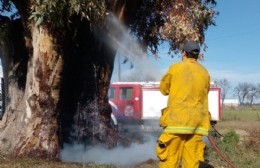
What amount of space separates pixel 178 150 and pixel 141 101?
2089cm

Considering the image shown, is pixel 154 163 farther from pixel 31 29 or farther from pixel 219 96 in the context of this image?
pixel 219 96

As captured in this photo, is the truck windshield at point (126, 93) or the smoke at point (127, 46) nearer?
the smoke at point (127, 46)

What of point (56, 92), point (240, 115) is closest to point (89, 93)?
point (56, 92)

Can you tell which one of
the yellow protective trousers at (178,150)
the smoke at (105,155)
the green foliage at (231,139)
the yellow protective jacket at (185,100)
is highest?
the yellow protective jacket at (185,100)

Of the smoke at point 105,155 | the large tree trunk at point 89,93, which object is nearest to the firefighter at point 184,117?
the smoke at point 105,155

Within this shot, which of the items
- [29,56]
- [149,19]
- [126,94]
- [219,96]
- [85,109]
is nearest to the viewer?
[29,56]

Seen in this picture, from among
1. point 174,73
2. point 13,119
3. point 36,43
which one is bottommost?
point 13,119

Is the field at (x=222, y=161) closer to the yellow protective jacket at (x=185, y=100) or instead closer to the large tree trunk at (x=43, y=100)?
the large tree trunk at (x=43, y=100)

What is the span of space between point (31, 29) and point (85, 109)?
246 cm

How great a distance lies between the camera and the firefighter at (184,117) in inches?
245

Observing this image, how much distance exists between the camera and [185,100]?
20.4ft

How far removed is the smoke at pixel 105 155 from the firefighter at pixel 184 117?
3.88m

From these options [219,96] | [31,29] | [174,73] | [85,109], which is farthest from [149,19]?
[219,96]

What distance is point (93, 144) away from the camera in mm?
12047
